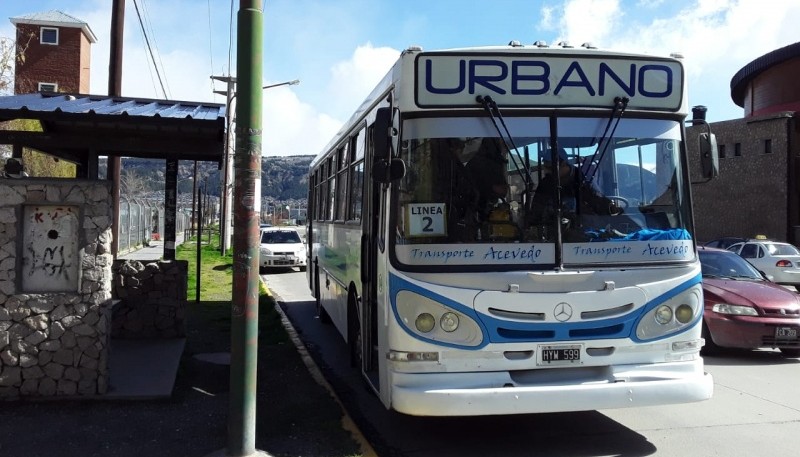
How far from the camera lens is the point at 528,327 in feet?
17.2

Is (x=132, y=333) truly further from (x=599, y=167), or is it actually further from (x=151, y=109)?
(x=599, y=167)

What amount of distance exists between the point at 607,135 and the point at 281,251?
19166 millimetres

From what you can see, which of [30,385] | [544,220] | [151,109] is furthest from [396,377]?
[151,109]

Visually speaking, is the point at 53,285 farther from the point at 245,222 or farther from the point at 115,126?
the point at 245,222

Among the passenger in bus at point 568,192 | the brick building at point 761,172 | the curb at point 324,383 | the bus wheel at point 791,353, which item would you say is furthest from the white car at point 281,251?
the passenger in bus at point 568,192

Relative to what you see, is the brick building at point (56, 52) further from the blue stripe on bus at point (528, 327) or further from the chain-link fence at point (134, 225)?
the blue stripe on bus at point (528, 327)

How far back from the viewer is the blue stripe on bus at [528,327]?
5.22 meters

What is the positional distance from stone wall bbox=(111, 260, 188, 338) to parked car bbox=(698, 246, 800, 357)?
288 inches

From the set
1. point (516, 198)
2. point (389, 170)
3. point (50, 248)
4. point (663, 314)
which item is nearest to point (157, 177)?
point (50, 248)

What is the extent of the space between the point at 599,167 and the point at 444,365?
6.62 feet

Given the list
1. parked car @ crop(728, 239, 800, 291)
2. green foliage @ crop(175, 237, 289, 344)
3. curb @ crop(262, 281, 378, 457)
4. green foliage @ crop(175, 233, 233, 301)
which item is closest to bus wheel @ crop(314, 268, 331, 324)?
curb @ crop(262, 281, 378, 457)

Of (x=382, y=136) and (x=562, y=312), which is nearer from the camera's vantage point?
(x=562, y=312)

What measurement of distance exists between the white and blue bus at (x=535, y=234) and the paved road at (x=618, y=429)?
0.59 m

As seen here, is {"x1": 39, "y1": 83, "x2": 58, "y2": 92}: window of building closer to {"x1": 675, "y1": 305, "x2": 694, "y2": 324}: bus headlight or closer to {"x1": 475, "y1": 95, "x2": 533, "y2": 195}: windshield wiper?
{"x1": 475, "y1": 95, "x2": 533, "y2": 195}: windshield wiper
